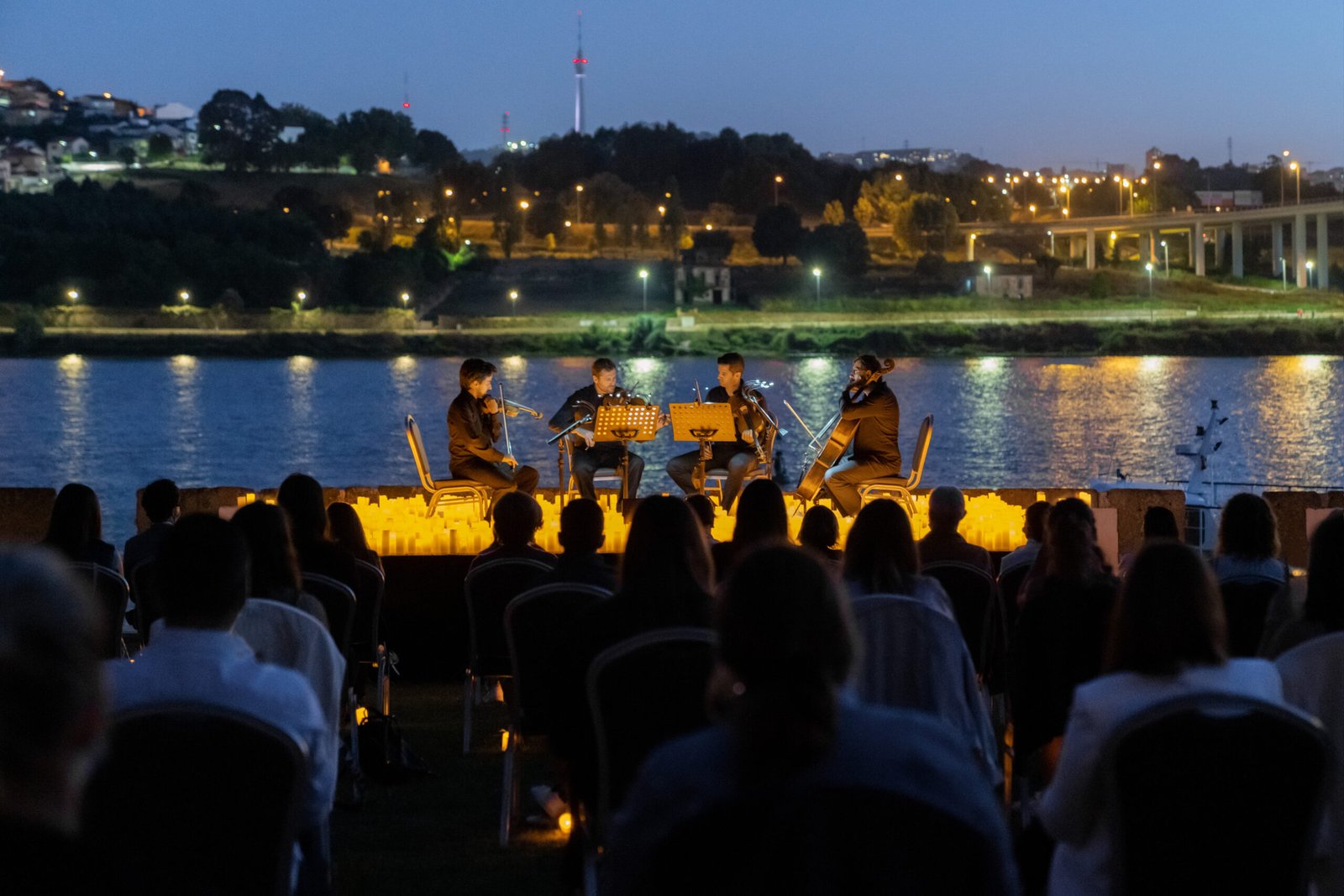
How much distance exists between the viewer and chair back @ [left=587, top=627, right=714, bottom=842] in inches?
104

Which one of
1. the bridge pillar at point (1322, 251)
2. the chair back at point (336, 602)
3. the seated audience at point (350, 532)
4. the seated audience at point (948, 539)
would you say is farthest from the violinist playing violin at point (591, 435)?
the bridge pillar at point (1322, 251)

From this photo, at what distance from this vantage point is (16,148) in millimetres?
140375

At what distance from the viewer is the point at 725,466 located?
8.59m

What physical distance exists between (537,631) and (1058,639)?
120cm

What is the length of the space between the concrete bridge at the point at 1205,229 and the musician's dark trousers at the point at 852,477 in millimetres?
84646

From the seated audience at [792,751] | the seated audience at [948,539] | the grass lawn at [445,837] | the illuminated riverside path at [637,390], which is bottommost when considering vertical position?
→ the illuminated riverside path at [637,390]

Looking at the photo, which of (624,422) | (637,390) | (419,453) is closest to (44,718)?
(624,422)

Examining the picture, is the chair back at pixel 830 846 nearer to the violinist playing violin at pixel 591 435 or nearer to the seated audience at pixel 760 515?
the seated audience at pixel 760 515

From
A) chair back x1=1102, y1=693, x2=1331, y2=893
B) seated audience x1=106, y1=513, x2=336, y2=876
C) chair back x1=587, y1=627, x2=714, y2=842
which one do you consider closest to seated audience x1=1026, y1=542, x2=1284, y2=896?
chair back x1=1102, y1=693, x2=1331, y2=893

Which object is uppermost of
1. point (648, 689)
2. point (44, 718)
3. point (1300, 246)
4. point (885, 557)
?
point (1300, 246)

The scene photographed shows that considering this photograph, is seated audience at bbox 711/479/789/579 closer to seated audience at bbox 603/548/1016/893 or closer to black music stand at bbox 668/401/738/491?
seated audience at bbox 603/548/1016/893

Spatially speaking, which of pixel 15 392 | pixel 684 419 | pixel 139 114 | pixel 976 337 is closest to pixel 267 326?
pixel 15 392

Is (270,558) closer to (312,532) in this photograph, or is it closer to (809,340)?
(312,532)

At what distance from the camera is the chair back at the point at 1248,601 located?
381cm
